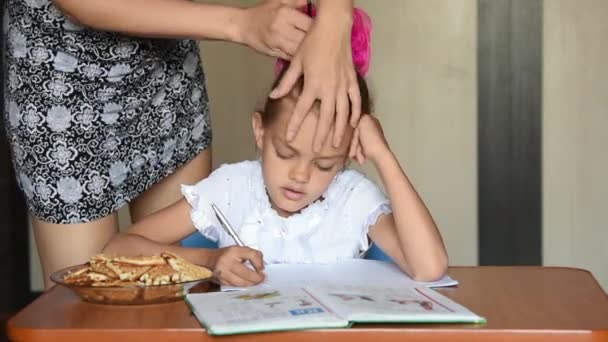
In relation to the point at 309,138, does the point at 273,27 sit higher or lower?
higher

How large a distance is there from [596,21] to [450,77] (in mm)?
587

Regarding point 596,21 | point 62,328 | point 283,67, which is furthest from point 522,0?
point 62,328

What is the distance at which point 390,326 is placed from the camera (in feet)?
4.02

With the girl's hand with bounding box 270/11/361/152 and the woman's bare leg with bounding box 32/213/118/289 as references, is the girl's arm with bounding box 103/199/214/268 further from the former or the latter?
the girl's hand with bounding box 270/11/361/152

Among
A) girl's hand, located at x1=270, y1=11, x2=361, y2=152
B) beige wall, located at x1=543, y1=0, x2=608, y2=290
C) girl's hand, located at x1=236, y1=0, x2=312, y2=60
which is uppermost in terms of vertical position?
girl's hand, located at x1=236, y1=0, x2=312, y2=60

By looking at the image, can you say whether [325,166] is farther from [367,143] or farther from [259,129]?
[259,129]

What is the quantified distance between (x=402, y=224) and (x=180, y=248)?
1.21 ft

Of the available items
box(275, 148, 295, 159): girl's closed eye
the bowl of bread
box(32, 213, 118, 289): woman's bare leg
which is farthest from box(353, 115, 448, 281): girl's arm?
box(32, 213, 118, 289): woman's bare leg

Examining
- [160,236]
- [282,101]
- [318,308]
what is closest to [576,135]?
[282,101]

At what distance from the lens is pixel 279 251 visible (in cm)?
189

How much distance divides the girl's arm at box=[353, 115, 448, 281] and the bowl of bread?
372 millimetres

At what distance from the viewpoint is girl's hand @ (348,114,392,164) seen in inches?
70.0

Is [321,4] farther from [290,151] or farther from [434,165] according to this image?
[434,165]

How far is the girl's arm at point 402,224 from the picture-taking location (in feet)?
5.27
